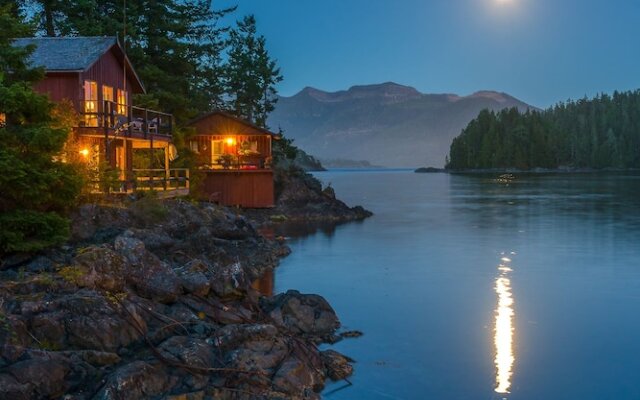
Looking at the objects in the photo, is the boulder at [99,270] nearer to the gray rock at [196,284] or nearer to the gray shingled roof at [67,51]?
the gray rock at [196,284]

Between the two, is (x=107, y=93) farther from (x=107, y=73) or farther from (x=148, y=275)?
(x=148, y=275)

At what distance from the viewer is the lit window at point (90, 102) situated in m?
30.3

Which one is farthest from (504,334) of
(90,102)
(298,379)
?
(90,102)

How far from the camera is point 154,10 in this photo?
46.4 m

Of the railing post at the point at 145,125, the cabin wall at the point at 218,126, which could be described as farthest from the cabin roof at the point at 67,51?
the cabin wall at the point at 218,126

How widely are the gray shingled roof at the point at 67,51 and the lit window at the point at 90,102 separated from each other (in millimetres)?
1101

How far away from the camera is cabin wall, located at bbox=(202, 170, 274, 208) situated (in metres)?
49.3

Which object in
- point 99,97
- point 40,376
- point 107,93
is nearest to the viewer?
point 40,376

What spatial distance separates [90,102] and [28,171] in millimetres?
14128

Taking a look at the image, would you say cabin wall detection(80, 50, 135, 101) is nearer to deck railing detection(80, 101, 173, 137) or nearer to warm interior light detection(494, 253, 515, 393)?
deck railing detection(80, 101, 173, 137)

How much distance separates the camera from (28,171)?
59.3ft

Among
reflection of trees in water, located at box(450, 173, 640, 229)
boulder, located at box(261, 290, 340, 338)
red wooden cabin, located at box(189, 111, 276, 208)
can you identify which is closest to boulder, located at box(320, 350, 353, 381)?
boulder, located at box(261, 290, 340, 338)

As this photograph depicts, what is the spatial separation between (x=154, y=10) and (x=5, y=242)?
32449 millimetres

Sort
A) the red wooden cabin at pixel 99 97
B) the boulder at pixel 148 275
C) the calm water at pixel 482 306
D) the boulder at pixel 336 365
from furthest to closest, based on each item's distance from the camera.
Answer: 1. the red wooden cabin at pixel 99 97
2. the boulder at pixel 148 275
3. the calm water at pixel 482 306
4. the boulder at pixel 336 365
